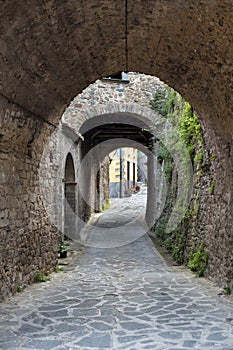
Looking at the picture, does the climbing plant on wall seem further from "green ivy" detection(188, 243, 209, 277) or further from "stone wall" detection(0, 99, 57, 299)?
"stone wall" detection(0, 99, 57, 299)

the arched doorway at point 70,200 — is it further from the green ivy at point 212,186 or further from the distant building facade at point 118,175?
the distant building facade at point 118,175

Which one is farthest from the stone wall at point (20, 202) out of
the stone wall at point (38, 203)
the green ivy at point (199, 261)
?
the green ivy at point (199, 261)

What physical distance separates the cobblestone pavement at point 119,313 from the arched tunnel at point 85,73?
44cm

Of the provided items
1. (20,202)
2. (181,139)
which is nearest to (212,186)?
(181,139)

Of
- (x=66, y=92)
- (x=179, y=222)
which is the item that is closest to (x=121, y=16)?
(x=66, y=92)

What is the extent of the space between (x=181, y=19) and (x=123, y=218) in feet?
47.4

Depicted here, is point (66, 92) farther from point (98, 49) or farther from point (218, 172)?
point (218, 172)

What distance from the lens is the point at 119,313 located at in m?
4.41

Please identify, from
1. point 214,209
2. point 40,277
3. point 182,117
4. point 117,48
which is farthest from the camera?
point 182,117

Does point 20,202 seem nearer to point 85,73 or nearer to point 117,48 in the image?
point 85,73

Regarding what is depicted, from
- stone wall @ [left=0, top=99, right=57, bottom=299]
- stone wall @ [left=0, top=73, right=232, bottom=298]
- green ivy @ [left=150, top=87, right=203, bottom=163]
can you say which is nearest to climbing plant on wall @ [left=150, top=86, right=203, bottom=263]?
green ivy @ [left=150, top=87, right=203, bottom=163]

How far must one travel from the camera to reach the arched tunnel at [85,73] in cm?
362

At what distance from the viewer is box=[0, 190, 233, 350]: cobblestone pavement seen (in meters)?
3.46

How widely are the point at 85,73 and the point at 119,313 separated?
3062 millimetres
